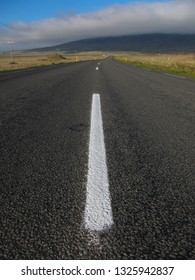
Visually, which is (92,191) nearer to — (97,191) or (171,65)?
(97,191)

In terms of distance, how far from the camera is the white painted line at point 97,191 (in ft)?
5.41

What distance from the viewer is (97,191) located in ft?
6.58

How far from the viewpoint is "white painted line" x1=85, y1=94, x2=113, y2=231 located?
1.65 metres

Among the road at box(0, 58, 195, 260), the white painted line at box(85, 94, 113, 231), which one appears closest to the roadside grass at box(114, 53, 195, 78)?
the road at box(0, 58, 195, 260)

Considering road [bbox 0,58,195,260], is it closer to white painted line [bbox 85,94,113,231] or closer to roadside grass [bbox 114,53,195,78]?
white painted line [bbox 85,94,113,231]

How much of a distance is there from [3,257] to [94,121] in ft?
10.0

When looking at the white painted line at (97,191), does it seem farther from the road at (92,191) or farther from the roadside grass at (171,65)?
the roadside grass at (171,65)

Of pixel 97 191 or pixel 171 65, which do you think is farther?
pixel 171 65

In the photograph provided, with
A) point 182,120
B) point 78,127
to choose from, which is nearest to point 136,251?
point 78,127

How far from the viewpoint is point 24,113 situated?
489 centimetres

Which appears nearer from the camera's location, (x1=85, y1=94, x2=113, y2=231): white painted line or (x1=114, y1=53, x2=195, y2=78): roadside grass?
(x1=85, y1=94, x2=113, y2=231): white painted line

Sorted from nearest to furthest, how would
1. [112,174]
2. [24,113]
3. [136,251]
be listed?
[136,251] → [112,174] → [24,113]

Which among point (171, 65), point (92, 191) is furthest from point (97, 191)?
point (171, 65)
